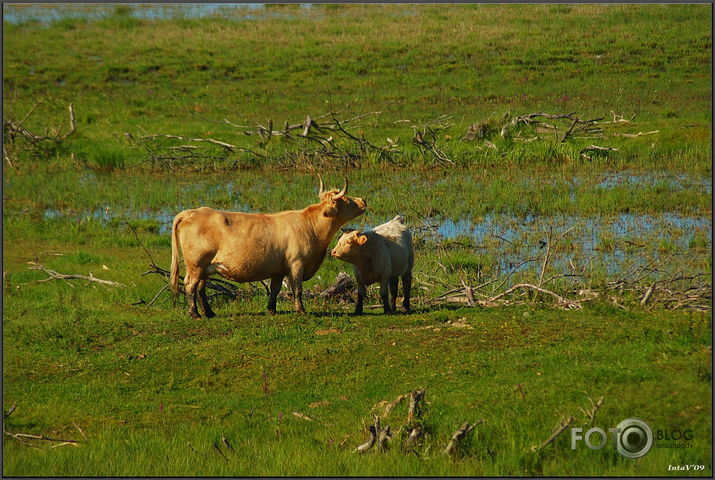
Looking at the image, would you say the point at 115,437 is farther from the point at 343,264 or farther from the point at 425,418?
the point at 343,264

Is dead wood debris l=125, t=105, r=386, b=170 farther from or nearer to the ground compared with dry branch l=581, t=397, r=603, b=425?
nearer to the ground

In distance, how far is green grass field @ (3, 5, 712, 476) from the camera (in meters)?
7.49

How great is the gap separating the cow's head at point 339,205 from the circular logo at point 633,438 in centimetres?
580

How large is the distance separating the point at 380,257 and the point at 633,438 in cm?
517

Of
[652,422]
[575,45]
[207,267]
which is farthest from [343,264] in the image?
[575,45]

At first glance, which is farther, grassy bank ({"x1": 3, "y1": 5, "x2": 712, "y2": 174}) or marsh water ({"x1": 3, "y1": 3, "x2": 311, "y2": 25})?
marsh water ({"x1": 3, "y1": 3, "x2": 311, "y2": 25})

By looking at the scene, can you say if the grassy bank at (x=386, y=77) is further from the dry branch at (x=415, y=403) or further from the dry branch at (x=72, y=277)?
the dry branch at (x=415, y=403)

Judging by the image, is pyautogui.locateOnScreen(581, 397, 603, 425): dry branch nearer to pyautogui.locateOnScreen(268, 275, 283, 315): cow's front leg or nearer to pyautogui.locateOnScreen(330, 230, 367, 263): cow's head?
pyautogui.locateOnScreen(330, 230, 367, 263): cow's head

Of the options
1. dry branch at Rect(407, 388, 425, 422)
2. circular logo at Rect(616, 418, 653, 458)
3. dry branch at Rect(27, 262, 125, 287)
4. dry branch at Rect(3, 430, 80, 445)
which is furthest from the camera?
dry branch at Rect(27, 262, 125, 287)

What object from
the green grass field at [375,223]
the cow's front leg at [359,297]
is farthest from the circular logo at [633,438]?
the cow's front leg at [359,297]

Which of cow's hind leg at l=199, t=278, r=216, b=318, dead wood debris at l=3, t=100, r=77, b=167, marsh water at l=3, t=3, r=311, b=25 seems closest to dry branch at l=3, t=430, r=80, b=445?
cow's hind leg at l=199, t=278, r=216, b=318

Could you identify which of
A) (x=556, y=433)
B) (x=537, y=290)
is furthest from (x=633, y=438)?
(x=537, y=290)

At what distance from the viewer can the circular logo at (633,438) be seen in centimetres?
664

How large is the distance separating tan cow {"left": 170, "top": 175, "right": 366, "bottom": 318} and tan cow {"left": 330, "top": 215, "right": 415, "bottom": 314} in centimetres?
61
